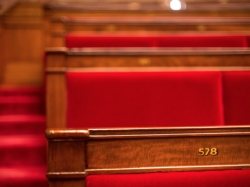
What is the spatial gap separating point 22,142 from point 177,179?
26 cm

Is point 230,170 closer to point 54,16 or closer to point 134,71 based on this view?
point 134,71

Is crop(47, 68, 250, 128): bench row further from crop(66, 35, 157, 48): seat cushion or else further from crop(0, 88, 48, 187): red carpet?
crop(66, 35, 157, 48): seat cushion

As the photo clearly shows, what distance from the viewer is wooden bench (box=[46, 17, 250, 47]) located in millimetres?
678

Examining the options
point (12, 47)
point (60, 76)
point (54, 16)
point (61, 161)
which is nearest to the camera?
point (61, 161)

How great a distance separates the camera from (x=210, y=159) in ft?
0.70

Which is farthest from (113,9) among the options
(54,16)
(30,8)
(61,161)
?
(61,161)

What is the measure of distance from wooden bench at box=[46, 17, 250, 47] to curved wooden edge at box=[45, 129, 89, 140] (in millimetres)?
516

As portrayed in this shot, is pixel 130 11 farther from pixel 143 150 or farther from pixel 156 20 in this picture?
pixel 143 150

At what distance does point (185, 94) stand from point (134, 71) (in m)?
0.08

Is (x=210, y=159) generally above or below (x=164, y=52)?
below

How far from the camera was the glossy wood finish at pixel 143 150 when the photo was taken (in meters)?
0.20

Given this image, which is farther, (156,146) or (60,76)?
(60,76)

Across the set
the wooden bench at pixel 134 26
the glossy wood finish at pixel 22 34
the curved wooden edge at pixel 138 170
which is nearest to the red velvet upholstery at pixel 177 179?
the curved wooden edge at pixel 138 170

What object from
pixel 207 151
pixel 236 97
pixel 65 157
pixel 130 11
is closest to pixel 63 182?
pixel 65 157
